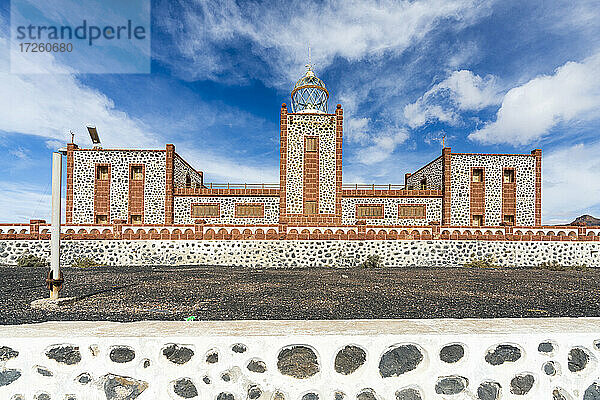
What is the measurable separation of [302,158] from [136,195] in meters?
10.0

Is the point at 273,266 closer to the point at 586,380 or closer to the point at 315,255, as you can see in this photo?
the point at 315,255

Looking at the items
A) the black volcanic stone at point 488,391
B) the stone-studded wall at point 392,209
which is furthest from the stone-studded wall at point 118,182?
the black volcanic stone at point 488,391

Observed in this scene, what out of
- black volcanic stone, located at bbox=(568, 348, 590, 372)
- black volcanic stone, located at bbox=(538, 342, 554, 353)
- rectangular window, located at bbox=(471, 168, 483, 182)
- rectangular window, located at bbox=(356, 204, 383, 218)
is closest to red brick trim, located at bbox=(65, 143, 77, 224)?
rectangular window, located at bbox=(356, 204, 383, 218)

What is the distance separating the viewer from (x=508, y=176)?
19.3 m

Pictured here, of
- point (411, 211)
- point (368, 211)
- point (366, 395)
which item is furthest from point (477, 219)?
point (366, 395)

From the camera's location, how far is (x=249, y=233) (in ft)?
41.7

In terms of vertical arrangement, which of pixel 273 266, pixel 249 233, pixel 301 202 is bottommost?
pixel 273 266

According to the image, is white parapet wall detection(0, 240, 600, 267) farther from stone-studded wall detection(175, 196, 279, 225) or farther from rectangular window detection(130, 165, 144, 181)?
rectangular window detection(130, 165, 144, 181)

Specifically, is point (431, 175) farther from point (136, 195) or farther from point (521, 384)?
point (521, 384)

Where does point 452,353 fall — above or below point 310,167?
below

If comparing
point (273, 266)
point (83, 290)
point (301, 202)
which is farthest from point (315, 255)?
point (83, 290)

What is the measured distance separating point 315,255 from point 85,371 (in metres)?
11.1

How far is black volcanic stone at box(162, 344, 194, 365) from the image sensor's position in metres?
1.95

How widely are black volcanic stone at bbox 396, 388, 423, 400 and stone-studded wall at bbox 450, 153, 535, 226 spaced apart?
62.1 feet
